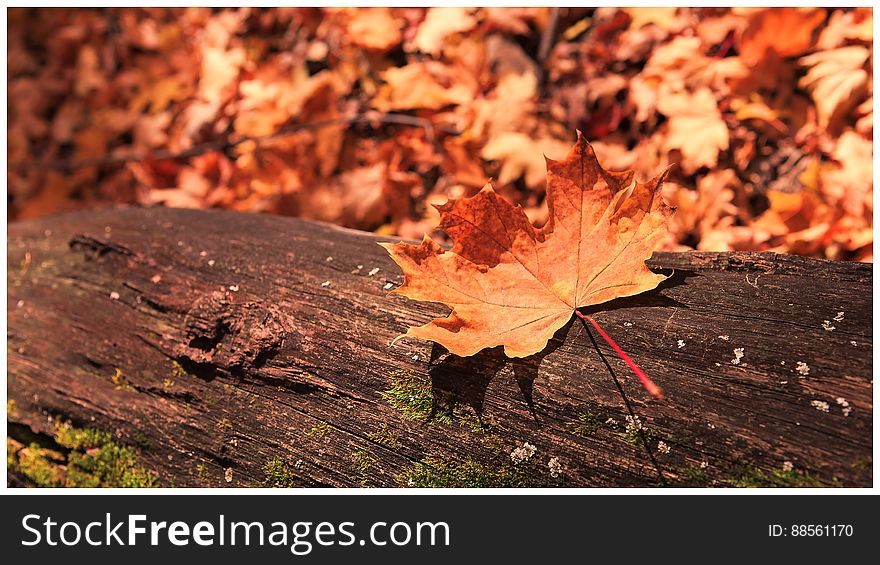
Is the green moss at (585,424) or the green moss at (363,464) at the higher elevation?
the green moss at (585,424)

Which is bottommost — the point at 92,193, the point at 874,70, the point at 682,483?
the point at 682,483

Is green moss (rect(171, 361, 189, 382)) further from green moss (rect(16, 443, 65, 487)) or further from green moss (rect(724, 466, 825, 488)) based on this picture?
green moss (rect(724, 466, 825, 488))

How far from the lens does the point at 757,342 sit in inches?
39.6

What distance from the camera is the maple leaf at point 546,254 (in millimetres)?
1084

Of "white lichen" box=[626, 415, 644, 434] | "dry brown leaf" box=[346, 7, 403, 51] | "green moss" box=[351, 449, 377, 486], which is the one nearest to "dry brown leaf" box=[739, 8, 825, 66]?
"dry brown leaf" box=[346, 7, 403, 51]

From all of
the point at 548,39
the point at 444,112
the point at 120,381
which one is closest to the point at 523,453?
the point at 120,381

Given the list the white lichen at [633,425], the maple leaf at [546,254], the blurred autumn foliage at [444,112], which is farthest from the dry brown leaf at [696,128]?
the white lichen at [633,425]

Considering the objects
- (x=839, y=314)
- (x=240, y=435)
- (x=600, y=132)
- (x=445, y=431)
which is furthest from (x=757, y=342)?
(x=600, y=132)

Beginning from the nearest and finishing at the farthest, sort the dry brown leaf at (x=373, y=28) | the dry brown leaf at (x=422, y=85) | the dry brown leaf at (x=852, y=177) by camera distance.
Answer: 1. the dry brown leaf at (x=852, y=177)
2. the dry brown leaf at (x=422, y=85)
3. the dry brown leaf at (x=373, y=28)

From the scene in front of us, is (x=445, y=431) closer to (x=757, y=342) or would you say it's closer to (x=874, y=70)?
A: (x=757, y=342)

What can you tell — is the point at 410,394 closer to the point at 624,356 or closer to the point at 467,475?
the point at 467,475

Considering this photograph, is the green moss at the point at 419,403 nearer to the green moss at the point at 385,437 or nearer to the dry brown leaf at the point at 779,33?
Answer: the green moss at the point at 385,437

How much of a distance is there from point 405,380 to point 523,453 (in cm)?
25

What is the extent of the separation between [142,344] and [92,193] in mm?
2145
